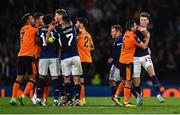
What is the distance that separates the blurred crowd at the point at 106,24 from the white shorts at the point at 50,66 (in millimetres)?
8685

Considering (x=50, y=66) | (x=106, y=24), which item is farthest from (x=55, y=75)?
(x=106, y=24)

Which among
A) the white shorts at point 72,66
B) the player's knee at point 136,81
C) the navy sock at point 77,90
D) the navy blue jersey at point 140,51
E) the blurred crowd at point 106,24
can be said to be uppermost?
the blurred crowd at point 106,24

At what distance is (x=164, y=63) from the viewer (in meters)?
27.1

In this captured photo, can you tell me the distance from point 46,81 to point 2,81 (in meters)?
7.80

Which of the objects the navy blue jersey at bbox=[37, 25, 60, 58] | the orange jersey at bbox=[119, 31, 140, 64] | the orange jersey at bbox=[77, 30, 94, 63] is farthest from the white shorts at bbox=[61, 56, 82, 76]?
the orange jersey at bbox=[77, 30, 94, 63]

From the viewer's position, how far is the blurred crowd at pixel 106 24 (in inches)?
1063

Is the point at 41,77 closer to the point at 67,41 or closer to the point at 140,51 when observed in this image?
the point at 67,41

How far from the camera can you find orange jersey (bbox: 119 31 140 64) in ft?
57.1

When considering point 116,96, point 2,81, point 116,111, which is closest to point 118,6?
point 2,81

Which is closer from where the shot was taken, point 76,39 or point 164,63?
point 76,39

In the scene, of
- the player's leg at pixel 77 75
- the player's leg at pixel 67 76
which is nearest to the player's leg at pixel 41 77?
the player's leg at pixel 67 76

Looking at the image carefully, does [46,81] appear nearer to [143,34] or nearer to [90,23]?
[143,34]

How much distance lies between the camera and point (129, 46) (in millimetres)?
17484

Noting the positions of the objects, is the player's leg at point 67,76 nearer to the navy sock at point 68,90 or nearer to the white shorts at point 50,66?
the navy sock at point 68,90
